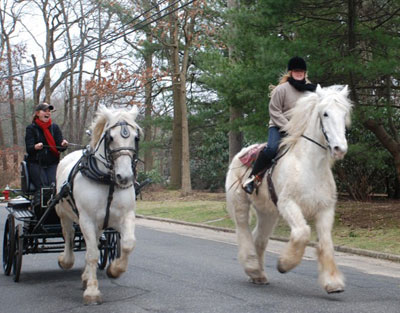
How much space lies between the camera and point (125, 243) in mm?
7105

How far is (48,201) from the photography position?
9.05 m

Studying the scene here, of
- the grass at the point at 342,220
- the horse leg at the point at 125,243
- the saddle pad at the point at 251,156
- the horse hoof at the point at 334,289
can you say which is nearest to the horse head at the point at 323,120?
the saddle pad at the point at 251,156

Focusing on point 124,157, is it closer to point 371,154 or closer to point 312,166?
point 312,166

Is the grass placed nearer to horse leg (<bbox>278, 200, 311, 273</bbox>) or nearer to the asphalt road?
the asphalt road

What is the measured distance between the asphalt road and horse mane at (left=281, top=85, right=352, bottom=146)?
1966mm

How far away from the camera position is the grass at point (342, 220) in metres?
13.4

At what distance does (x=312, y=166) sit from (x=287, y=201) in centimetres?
50

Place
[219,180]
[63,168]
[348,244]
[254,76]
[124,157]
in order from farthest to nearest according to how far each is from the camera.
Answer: [219,180] < [254,76] < [348,244] < [63,168] < [124,157]

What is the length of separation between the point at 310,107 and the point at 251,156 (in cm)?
146

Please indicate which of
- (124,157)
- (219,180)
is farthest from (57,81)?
(124,157)

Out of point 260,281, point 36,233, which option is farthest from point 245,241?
point 36,233

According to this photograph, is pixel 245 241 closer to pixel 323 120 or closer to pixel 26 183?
pixel 323 120

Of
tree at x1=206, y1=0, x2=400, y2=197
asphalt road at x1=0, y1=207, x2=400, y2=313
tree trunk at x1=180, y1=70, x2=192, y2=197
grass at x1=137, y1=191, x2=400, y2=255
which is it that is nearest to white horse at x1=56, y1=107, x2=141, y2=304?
asphalt road at x1=0, y1=207, x2=400, y2=313

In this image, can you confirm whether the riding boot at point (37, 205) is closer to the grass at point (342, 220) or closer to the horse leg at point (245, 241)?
the horse leg at point (245, 241)
